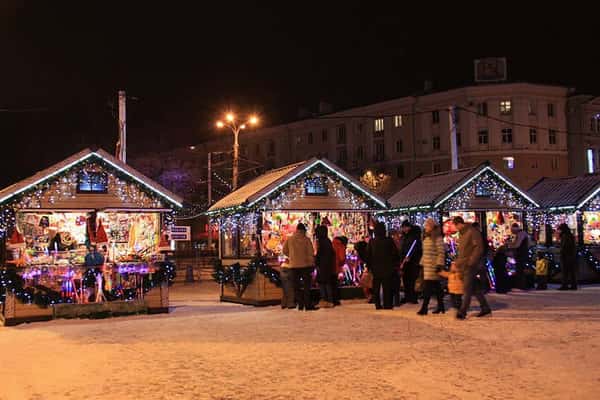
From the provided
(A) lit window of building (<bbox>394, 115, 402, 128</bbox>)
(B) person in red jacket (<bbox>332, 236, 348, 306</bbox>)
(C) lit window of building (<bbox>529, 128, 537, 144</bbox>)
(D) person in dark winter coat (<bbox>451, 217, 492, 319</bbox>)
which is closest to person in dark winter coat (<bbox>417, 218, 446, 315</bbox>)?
(D) person in dark winter coat (<bbox>451, 217, 492, 319</bbox>)

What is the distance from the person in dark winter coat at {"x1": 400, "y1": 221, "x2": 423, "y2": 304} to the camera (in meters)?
15.8

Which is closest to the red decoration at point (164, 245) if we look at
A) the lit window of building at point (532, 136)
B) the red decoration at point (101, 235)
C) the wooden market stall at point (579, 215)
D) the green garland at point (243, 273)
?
the red decoration at point (101, 235)

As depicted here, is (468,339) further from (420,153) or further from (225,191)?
(420,153)

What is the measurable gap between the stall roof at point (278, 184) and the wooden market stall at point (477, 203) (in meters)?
2.65

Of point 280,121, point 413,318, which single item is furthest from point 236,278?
point 280,121

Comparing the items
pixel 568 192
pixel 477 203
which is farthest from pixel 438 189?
pixel 568 192

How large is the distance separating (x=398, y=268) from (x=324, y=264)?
5.35ft

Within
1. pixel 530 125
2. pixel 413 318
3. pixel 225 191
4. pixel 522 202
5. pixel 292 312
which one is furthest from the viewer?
pixel 530 125

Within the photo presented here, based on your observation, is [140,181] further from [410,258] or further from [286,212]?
[410,258]

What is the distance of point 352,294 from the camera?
58.6ft

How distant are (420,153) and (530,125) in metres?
9.28

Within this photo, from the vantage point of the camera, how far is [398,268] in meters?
15.1

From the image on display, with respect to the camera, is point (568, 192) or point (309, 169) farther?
point (568, 192)

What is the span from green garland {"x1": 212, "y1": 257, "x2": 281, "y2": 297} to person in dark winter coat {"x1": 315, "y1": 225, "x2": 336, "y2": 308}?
6.04ft
